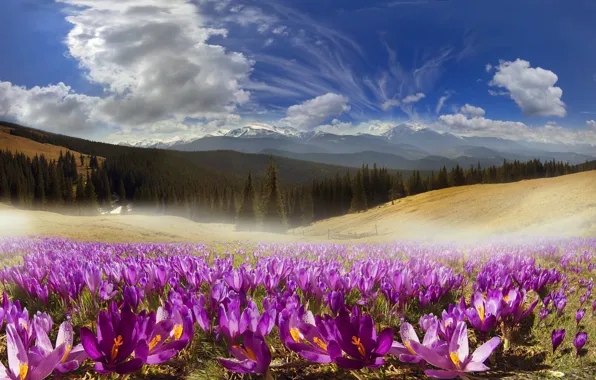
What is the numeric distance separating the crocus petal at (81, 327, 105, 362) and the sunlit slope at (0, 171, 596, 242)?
1825cm

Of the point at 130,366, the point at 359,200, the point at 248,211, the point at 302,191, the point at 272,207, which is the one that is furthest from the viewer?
the point at 302,191

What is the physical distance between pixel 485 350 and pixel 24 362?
1718mm

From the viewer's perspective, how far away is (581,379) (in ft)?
5.97

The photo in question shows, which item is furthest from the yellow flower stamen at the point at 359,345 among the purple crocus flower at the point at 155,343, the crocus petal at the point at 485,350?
the purple crocus flower at the point at 155,343

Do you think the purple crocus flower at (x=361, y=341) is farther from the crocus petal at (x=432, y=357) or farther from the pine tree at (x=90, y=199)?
the pine tree at (x=90, y=199)

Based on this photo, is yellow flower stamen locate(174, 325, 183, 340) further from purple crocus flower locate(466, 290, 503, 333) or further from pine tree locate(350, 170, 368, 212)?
pine tree locate(350, 170, 368, 212)

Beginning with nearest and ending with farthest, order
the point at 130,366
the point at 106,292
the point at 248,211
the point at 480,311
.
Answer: the point at 130,366 < the point at 480,311 < the point at 106,292 < the point at 248,211

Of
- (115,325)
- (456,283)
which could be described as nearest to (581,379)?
(456,283)

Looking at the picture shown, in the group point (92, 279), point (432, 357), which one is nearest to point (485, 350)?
point (432, 357)

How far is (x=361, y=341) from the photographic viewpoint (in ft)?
4.76

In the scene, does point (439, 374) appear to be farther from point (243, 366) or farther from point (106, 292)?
point (106, 292)

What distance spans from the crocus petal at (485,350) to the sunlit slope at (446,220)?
61.1 feet

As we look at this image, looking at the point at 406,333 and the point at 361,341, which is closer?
the point at 361,341

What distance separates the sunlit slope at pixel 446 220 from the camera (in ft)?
75.2
